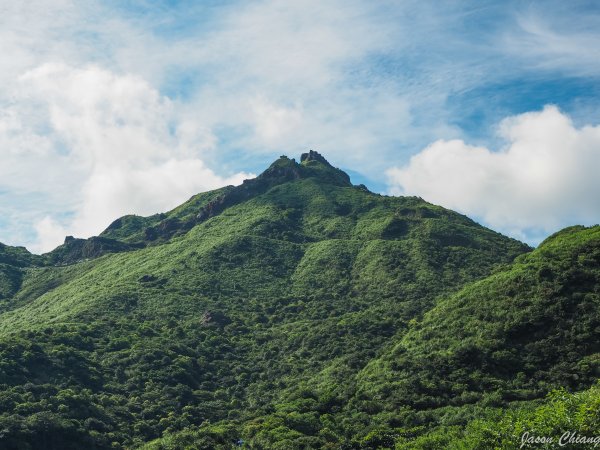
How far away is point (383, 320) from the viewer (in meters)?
96.8

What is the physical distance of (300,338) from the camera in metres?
95.4

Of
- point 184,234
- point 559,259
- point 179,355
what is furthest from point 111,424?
point 184,234

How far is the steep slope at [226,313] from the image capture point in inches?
2847

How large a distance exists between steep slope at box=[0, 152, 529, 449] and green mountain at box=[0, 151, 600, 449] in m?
0.35

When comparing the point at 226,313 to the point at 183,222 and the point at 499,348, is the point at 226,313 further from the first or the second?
the point at 183,222

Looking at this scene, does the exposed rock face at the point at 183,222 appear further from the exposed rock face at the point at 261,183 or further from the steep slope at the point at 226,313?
the steep slope at the point at 226,313

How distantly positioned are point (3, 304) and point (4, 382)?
68.2 m

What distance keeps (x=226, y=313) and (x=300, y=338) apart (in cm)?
1714

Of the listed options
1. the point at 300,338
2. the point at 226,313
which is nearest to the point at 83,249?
the point at 226,313

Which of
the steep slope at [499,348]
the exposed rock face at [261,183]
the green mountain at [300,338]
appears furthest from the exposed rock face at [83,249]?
the steep slope at [499,348]

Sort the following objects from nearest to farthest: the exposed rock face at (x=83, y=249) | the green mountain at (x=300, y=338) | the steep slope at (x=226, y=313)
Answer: the green mountain at (x=300, y=338) < the steep slope at (x=226, y=313) < the exposed rock face at (x=83, y=249)

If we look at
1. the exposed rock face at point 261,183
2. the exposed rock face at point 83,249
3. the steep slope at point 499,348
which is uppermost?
the exposed rock face at point 261,183

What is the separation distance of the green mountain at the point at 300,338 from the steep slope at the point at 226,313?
13.6 inches

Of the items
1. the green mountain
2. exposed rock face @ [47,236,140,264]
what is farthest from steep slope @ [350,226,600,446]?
exposed rock face @ [47,236,140,264]
